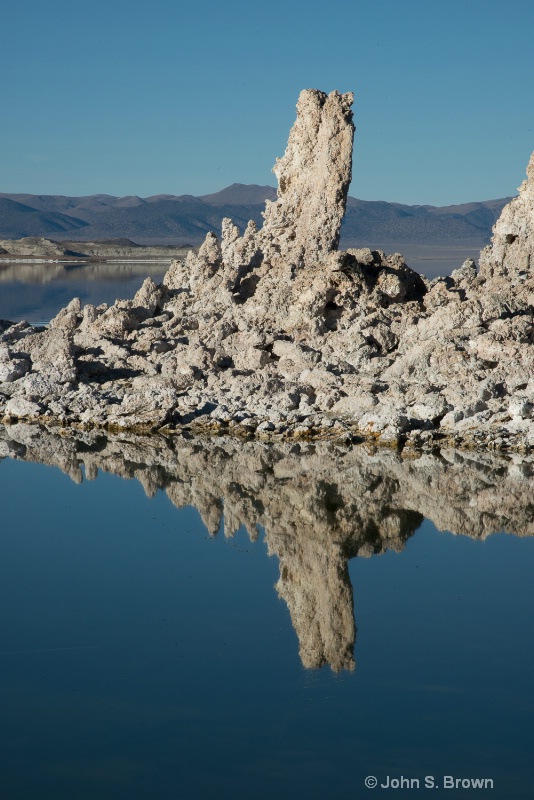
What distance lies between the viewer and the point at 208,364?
15586 mm

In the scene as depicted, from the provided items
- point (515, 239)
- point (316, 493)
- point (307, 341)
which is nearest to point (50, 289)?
point (515, 239)

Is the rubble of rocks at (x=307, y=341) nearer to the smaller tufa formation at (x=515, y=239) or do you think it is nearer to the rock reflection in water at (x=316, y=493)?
the smaller tufa formation at (x=515, y=239)

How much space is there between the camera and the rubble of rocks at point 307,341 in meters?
14.0

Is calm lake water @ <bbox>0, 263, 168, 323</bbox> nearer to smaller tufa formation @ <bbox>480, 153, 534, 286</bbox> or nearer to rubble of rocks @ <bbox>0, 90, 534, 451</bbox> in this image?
rubble of rocks @ <bbox>0, 90, 534, 451</bbox>

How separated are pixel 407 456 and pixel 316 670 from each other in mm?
5623

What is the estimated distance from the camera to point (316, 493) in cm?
1150

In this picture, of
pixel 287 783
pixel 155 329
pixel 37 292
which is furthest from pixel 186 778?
pixel 37 292

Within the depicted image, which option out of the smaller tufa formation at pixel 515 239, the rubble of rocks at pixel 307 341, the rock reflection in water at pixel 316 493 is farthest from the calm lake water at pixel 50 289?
the rock reflection in water at pixel 316 493

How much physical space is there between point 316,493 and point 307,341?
16.5 ft

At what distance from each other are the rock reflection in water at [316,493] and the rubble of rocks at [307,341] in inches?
24.7

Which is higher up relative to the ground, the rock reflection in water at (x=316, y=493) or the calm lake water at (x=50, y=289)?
the rock reflection in water at (x=316, y=493)

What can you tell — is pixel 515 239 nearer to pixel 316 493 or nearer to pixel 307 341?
pixel 307 341

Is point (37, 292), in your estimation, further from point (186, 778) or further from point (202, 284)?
point (186, 778)

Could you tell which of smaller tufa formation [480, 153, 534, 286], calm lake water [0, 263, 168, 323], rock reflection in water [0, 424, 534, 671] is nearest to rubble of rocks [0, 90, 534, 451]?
smaller tufa formation [480, 153, 534, 286]
